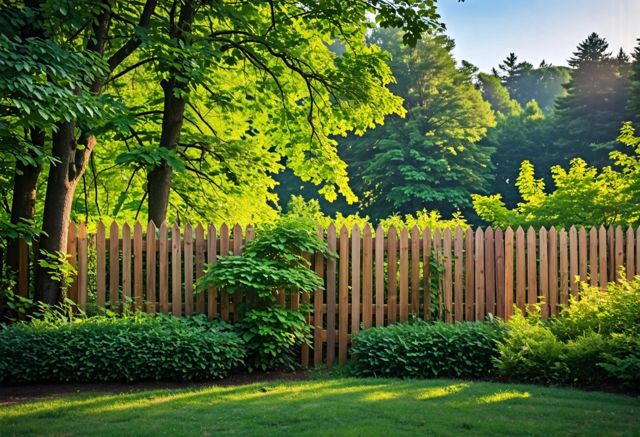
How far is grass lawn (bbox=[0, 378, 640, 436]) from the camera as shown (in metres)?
5.14

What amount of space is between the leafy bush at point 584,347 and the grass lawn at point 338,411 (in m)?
0.38

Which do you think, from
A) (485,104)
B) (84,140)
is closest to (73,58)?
(84,140)

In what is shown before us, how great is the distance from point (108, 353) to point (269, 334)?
2009mm

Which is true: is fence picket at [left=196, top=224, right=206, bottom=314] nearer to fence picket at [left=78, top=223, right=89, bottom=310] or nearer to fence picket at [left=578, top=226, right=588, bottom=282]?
fence picket at [left=78, top=223, right=89, bottom=310]

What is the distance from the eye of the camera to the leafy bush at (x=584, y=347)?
22.3ft

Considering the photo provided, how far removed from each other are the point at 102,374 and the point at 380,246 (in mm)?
4134

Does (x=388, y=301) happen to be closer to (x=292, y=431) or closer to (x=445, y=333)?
(x=445, y=333)

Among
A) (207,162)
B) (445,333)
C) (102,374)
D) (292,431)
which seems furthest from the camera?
(207,162)

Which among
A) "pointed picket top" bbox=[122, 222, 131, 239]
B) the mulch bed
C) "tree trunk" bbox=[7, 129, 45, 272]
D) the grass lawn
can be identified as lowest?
the mulch bed

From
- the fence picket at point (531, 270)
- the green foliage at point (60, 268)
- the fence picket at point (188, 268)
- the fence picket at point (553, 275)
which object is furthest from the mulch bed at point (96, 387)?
the fence picket at point (553, 275)

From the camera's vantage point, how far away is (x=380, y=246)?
933 cm

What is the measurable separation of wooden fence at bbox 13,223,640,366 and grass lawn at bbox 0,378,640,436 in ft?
6.79

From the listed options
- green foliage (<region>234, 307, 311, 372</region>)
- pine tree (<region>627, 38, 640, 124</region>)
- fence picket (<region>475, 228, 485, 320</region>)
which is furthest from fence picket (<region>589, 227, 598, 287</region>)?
pine tree (<region>627, 38, 640, 124</region>)

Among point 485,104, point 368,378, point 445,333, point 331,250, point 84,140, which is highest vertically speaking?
point 485,104
